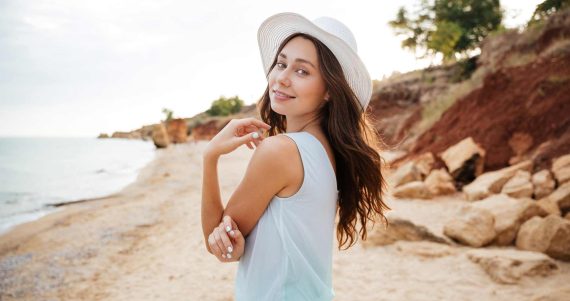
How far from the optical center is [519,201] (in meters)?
4.79

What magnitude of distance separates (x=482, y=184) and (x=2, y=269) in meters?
7.90

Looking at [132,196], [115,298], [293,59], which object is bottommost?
[132,196]

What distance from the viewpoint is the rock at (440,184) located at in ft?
25.1

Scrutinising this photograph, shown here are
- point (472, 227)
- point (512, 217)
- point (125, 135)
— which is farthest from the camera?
point (125, 135)

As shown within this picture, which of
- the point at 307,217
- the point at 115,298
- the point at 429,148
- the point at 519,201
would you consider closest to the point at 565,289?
the point at 519,201

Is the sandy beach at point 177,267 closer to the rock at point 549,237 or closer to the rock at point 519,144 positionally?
the rock at point 549,237

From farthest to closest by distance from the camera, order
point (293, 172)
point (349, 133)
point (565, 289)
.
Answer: point (565, 289), point (349, 133), point (293, 172)

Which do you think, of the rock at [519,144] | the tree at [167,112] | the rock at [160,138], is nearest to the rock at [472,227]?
the rock at [519,144]

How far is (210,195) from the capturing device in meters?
1.49

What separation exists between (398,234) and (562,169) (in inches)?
111

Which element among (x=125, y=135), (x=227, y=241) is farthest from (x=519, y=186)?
(x=125, y=135)

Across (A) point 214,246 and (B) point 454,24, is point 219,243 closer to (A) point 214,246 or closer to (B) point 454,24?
(A) point 214,246

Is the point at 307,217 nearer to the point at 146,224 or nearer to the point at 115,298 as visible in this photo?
the point at 115,298

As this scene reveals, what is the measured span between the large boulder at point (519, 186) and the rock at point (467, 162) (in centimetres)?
162
